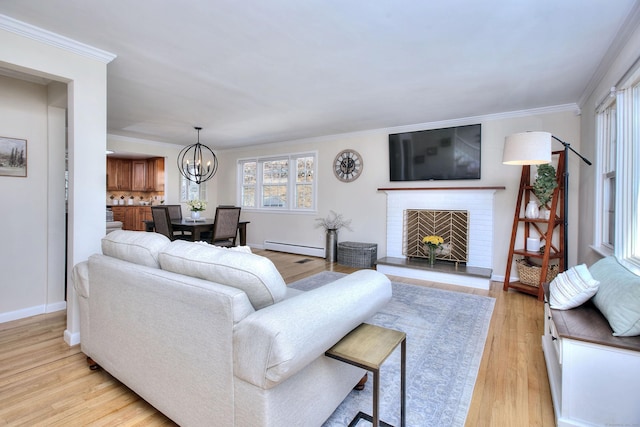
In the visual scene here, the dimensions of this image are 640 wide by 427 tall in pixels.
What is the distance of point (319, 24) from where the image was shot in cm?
212

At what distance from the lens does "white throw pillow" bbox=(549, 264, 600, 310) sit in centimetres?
183

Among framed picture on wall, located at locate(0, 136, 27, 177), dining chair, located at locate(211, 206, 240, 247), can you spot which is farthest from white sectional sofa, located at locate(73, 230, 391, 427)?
dining chair, located at locate(211, 206, 240, 247)

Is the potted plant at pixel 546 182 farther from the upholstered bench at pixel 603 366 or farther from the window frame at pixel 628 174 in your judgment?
the upholstered bench at pixel 603 366

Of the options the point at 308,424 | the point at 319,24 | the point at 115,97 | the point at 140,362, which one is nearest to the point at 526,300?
the point at 308,424

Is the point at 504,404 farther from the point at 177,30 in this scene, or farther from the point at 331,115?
the point at 331,115

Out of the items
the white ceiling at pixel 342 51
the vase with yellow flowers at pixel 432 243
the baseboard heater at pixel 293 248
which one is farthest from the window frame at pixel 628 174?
the baseboard heater at pixel 293 248

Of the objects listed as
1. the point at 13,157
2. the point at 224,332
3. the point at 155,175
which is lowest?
the point at 224,332

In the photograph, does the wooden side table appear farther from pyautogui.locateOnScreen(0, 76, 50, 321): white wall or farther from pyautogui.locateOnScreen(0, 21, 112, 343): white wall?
pyautogui.locateOnScreen(0, 76, 50, 321): white wall

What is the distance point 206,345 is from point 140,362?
24.9 inches

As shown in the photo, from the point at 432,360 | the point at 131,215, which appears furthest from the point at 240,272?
the point at 131,215

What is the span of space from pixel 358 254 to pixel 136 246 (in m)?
3.71

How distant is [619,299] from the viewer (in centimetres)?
159

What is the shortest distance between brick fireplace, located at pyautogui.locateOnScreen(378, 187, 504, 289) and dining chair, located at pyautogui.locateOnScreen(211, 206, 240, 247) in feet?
7.61

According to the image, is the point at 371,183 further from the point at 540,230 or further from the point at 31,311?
the point at 31,311
